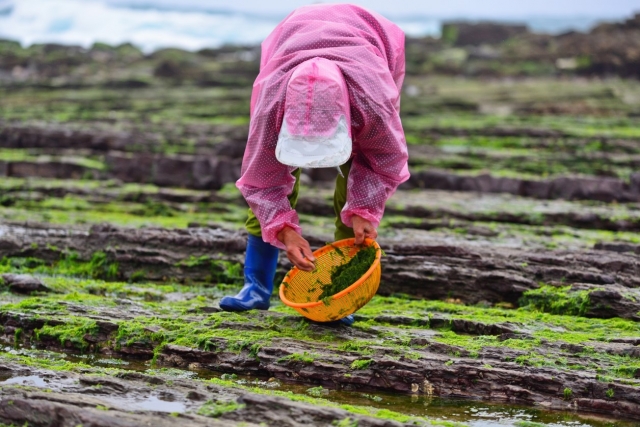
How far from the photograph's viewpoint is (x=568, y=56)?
1188 inches

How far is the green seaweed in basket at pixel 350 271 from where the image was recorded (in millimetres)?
5270

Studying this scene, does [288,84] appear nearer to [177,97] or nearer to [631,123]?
[631,123]

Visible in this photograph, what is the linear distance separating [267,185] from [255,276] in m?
1.13

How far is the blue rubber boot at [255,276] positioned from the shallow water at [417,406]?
95 centimetres

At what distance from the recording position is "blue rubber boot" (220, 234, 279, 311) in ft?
19.2


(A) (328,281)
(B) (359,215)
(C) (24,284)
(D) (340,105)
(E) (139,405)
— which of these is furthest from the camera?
(C) (24,284)

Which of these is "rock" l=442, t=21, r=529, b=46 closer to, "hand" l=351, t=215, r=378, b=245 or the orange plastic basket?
the orange plastic basket

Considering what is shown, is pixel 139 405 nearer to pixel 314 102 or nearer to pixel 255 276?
pixel 314 102

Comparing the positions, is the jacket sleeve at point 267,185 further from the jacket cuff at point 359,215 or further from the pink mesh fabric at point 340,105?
the jacket cuff at point 359,215

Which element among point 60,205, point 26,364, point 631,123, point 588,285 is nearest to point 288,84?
point 26,364

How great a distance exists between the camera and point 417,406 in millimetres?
4551

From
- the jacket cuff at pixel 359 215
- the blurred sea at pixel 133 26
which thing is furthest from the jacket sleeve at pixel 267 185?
the blurred sea at pixel 133 26

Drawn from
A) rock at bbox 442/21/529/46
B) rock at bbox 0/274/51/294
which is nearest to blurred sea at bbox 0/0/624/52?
rock at bbox 442/21/529/46

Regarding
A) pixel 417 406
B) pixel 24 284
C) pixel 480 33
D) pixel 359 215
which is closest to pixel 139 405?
pixel 417 406
